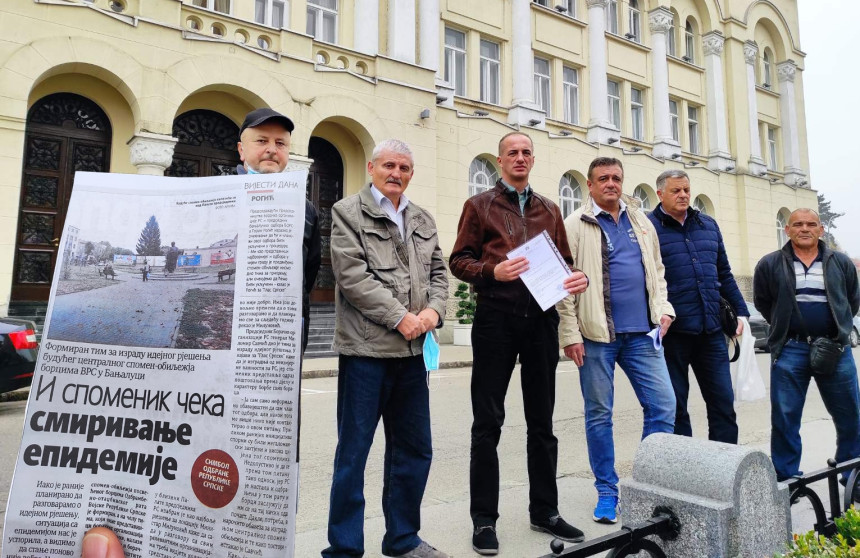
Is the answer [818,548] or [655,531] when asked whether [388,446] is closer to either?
[655,531]

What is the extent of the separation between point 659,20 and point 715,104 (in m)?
4.93

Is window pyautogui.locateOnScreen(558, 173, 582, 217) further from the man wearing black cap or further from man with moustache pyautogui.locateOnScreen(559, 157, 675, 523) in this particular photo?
the man wearing black cap

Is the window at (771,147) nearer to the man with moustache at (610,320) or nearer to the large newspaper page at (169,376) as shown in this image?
the man with moustache at (610,320)

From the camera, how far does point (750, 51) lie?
2802 cm

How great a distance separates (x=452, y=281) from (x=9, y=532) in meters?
16.3

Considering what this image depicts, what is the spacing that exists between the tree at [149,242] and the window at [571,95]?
21736mm

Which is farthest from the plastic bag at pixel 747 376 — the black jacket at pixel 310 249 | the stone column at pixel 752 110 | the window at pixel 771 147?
the window at pixel 771 147

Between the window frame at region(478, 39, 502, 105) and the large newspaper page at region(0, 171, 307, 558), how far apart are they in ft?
61.6

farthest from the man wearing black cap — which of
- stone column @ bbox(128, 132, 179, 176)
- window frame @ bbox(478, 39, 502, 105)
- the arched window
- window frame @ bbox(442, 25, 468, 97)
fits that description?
the arched window

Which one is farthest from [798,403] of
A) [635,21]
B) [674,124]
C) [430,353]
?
[674,124]

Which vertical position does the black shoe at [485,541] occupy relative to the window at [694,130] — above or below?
below

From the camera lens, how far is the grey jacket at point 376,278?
9.41ft

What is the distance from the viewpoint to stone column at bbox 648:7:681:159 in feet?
80.7

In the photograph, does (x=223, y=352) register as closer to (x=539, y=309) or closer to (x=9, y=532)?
(x=9, y=532)
